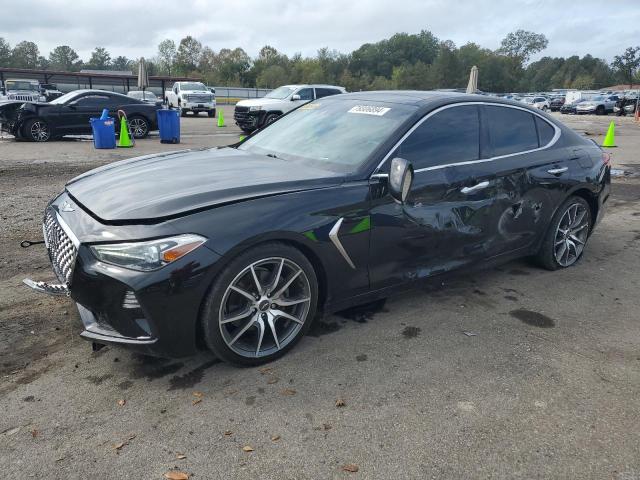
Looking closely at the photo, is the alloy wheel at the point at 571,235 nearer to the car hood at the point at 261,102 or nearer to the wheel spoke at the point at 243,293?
the wheel spoke at the point at 243,293

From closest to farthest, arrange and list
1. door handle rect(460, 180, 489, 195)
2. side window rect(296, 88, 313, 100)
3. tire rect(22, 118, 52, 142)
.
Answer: door handle rect(460, 180, 489, 195)
tire rect(22, 118, 52, 142)
side window rect(296, 88, 313, 100)

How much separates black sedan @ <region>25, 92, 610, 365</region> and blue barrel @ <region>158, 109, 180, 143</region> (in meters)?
10.4

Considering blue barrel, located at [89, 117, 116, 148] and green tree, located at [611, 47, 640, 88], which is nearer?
blue barrel, located at [89, 117, 116, 148]

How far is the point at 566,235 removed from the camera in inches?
192

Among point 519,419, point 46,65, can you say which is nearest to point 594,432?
point 519,419

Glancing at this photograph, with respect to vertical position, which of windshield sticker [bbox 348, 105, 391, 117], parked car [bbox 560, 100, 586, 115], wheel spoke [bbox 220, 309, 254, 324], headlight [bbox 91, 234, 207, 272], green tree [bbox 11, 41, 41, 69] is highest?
green tree [bbox 11, 41, 41, 69]

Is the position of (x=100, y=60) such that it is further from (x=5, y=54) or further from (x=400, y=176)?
(x=400, y=176)

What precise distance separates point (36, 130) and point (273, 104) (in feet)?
24.0

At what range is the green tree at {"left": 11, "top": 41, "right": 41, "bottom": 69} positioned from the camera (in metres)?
109

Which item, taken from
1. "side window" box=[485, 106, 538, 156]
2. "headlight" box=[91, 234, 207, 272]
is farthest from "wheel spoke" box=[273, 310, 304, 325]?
"side window" box=[485, 106, 538, 156]

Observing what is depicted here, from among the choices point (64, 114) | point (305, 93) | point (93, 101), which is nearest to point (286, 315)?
point (64, 114)

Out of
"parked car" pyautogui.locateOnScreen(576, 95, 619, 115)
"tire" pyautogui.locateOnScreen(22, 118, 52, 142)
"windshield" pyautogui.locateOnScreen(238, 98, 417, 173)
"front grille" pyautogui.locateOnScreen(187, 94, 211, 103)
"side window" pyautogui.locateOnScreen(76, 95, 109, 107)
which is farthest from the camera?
"parked car" pyautogui.locateOnScreen(576, 95, 619, 115)

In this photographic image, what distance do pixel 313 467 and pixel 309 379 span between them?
708mm

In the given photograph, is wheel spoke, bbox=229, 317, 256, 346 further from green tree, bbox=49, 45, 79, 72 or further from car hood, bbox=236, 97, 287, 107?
green tree, bbox=49, 45, 79, 72
